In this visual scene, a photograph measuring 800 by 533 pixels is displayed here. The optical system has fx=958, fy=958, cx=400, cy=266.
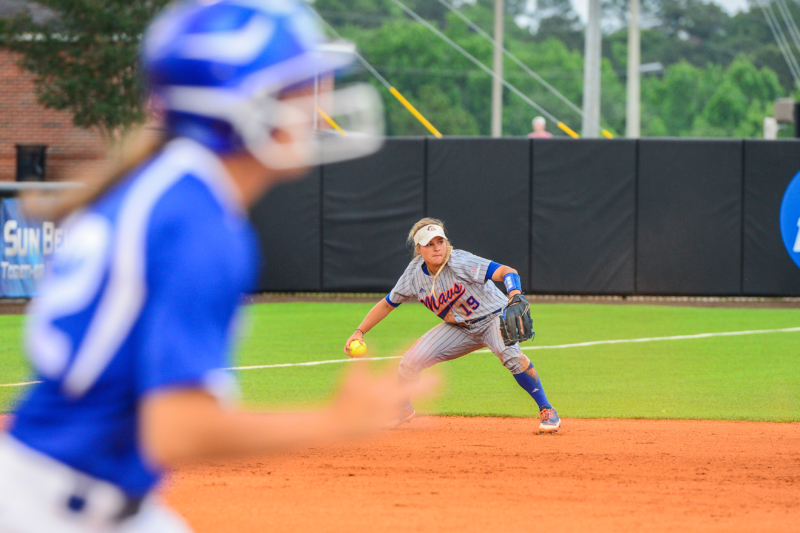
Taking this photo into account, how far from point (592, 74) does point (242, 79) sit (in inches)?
828

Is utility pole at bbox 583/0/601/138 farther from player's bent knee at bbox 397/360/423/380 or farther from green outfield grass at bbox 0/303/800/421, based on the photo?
player's bent knee at bbox 397/360/423/380

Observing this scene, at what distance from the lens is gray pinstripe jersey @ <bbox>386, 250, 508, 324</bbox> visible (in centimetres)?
741

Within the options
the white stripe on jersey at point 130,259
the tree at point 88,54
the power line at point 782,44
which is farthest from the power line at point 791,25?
the white stripe on jersey at point 130,259

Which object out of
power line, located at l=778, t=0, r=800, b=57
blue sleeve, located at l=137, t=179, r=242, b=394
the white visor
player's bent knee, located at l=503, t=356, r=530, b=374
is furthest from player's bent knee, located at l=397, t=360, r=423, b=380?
power line, located at l=778, t=0, r=800, b=57

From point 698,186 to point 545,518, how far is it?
47.9 ft

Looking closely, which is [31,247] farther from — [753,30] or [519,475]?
[753,30]

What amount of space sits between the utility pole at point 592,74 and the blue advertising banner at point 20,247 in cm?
1150

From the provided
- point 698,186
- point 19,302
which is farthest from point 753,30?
point 19,302

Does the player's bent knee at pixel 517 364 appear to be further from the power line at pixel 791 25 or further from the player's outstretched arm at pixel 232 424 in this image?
the power line at pixel 791 25

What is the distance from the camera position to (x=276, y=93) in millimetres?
1683

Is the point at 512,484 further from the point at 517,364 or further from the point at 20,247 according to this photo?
the point at 20,247

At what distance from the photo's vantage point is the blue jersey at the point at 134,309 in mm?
1549

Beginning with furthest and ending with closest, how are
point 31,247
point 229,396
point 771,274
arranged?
1. point 771,274
2. point 31,247
3. point 229,396

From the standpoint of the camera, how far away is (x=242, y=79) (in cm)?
165
